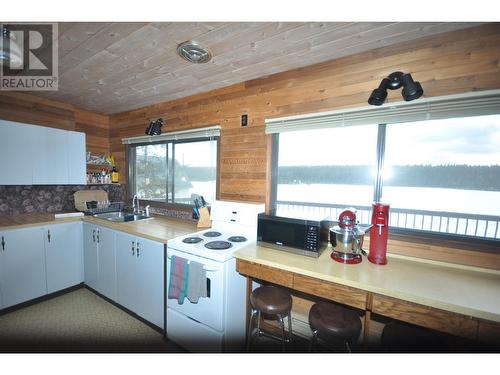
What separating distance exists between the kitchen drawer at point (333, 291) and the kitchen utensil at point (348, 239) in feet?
0.87

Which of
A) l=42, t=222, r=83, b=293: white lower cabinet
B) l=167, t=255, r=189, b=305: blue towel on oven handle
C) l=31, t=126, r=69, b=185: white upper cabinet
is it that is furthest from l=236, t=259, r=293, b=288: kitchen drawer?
l=31, t=126, r=69, b=185: white upper cabinet

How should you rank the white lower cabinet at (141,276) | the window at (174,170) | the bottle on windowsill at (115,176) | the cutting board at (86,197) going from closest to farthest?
A: the white lower cabinet at (141,276), the window at (174,170), the cutting board at (86,197), the bottle on windowsill at (115,176)

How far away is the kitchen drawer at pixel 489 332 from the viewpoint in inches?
37.4

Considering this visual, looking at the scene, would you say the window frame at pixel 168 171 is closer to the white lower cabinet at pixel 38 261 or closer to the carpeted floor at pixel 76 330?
the white lower cabinet at pixel 38 261

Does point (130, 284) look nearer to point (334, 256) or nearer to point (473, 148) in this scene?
point (334, 256)

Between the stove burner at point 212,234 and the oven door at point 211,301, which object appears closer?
the oven door at point 211,301

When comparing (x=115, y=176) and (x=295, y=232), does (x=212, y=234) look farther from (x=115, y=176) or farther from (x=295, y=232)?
(x=115, y=176)

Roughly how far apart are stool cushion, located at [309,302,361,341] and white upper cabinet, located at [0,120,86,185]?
3.34 meters

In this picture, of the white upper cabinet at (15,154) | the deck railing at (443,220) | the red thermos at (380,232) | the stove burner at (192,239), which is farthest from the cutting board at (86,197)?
the red thermos at (380,232)

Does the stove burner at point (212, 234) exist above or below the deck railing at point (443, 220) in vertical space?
below

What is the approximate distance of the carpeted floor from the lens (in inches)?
70.6

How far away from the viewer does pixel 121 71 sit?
204 cm
